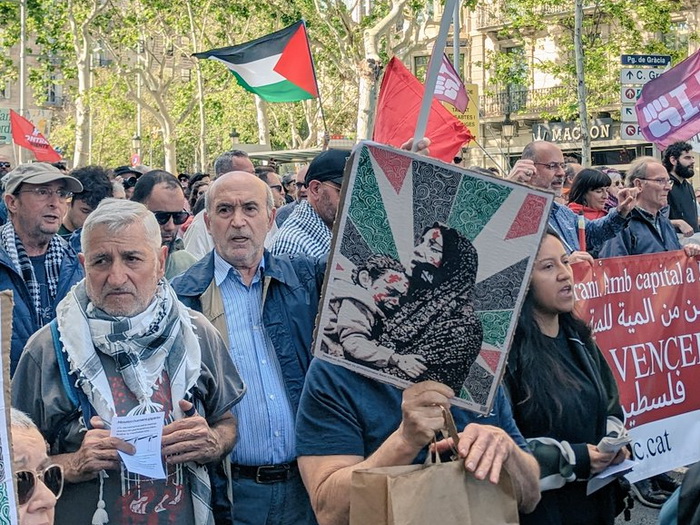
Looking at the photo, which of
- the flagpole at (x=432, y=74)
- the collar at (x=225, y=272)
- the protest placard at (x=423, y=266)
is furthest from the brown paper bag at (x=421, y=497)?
the collar at (x=225, y=272)

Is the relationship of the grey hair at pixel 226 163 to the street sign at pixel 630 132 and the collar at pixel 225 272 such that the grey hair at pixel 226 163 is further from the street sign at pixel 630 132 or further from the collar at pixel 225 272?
the street sign at pixel 630 132

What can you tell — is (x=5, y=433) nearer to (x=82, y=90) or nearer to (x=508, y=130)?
(x=82, y=90)

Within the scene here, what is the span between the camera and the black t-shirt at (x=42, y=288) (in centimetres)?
481

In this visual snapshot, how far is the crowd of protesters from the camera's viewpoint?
2.68 meters

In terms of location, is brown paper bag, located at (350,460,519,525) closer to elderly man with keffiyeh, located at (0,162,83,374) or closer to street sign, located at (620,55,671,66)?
elderly man with keffiyeh, located at (0,162,83,374)

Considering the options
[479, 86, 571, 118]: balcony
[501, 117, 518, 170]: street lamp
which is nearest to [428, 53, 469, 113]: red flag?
[501, 117, 518, 170]: street lamp

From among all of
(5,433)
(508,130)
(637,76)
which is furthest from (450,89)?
(508,130)

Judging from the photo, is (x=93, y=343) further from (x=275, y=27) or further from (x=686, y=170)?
(x=275, y=27)

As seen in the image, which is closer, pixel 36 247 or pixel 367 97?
pixel 36 247

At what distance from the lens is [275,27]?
34.0 m

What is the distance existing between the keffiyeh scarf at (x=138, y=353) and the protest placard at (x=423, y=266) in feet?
3.06

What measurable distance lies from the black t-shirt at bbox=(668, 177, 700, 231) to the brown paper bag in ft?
25.2

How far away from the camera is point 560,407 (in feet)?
11.7

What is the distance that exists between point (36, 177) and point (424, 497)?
3626 mm
